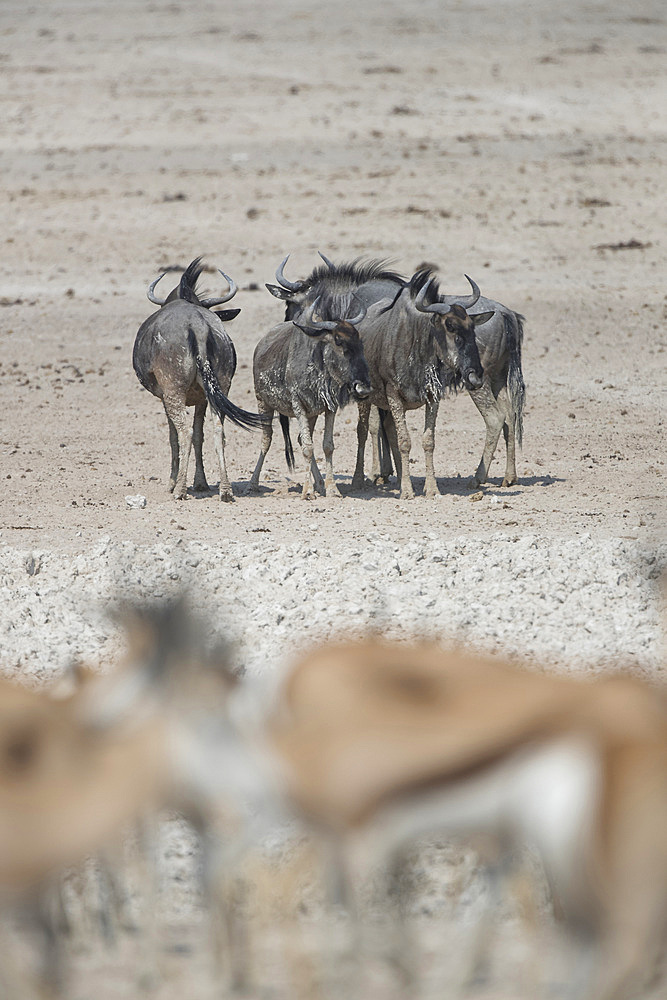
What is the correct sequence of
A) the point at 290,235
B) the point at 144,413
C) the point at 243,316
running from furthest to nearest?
the point at 290,235 < the point at 243,316 < the point at 144,413

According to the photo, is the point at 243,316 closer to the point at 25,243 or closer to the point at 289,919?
the point at 25,243

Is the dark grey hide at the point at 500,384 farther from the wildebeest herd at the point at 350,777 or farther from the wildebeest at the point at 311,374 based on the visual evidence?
the wildebeest herd at the point at 350,777

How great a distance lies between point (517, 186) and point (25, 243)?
38.4ft

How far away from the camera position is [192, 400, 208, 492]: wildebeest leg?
1327 cm

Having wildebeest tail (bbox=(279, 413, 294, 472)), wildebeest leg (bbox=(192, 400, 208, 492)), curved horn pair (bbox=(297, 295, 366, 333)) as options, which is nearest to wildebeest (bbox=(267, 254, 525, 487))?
curved horn pair (bbox=(297, 295, 366, 333))

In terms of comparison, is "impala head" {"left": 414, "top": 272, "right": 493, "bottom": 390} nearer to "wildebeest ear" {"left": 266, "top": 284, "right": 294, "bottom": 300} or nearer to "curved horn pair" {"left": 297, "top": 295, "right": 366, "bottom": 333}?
"curved horn pair" {"left": 297, "top": 295, "right": 366, "bottom": 333}

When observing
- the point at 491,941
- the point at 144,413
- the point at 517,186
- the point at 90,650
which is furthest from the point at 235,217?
the point at 491,941

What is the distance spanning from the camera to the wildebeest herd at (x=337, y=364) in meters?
12.4

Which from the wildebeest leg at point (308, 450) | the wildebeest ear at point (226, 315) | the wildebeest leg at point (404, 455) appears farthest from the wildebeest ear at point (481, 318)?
the wildebeest ear at point (226, 315)

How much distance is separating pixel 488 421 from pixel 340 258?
12.6m

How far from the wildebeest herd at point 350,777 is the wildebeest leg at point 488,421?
10818mm

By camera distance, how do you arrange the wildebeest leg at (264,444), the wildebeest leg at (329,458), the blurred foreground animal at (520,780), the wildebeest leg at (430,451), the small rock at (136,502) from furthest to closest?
the wildebeest leg at (264,444), the wildebeest leg at (329,458), the wildebeest leg at (430,451), the small rock at (136,502), the blurred foreground animal at (520,780)

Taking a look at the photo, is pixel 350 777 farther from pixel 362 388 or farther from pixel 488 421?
pixel 488 421

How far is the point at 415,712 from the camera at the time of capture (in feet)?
9.45
